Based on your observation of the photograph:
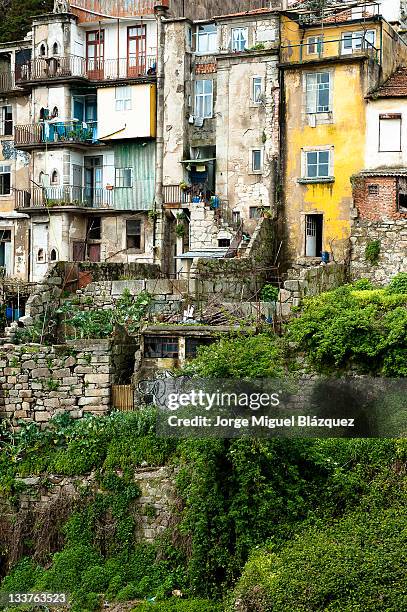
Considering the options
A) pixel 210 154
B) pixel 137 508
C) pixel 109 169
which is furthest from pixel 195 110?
pixel 137 508

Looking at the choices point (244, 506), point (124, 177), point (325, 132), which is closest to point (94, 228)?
point (124, 177)

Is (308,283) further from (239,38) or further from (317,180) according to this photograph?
(239,38)

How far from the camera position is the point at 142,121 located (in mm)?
36562

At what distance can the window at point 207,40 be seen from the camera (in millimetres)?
36438

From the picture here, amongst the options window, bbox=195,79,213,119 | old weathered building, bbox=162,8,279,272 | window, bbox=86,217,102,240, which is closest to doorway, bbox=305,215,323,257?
old weathered building, bbox=162,8,279,272

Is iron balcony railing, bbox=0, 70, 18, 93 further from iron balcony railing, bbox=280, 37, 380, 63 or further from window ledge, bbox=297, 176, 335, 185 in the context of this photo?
window ledge, bbox=297, 176, 335, 185

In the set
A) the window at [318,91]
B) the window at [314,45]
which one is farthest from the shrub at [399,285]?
the window at [314,45]

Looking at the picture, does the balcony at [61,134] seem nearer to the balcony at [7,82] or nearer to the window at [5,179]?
the window at [5,179]

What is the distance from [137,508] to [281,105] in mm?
14982

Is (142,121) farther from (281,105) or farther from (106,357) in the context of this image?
(106,357)

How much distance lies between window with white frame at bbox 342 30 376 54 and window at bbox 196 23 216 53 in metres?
4.56

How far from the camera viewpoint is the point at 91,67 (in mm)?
38312

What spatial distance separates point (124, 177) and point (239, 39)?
5.94 m

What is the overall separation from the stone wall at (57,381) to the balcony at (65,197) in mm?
13296
